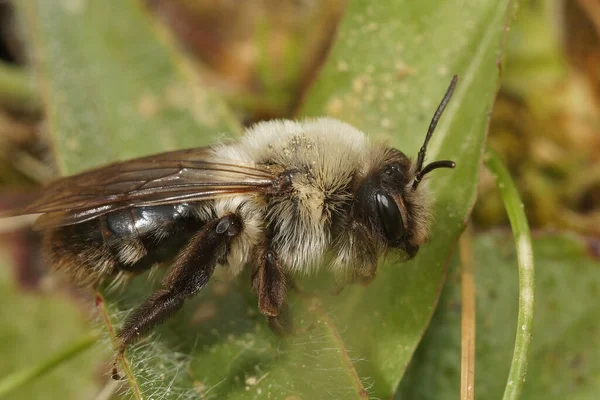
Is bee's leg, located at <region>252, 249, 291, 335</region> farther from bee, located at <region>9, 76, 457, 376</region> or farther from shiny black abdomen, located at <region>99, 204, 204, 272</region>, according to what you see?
shiny black abdomen, located at <region>99, 204, 204, 272</region>

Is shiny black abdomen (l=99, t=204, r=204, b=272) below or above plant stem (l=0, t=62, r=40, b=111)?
below

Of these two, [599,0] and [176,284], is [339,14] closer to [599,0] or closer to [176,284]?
[599,0]

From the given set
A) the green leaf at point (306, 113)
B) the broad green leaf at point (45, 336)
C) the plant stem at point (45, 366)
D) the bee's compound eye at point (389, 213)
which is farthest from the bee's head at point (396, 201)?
the broad green leaf at point (45, 336)

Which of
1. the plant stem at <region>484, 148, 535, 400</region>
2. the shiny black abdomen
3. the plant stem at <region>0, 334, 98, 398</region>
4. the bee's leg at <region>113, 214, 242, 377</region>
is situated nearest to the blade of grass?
the plant stem at <region>484, 148, 535, 400</region>

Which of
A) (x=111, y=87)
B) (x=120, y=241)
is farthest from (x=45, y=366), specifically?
(x=111, y=87)

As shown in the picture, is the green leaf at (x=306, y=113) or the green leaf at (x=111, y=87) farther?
the green leaf at (x=111, y=87)

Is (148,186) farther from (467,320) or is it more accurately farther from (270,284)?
(467,320)

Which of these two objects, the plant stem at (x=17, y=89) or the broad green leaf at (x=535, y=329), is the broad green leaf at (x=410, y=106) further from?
the plant stem at (x=17, y=89)
